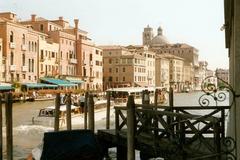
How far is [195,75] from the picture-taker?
12025 cm

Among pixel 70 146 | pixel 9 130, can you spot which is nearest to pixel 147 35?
pixel 9 130

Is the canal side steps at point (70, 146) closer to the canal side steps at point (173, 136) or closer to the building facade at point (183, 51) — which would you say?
the canal side steps at point (173, 136)

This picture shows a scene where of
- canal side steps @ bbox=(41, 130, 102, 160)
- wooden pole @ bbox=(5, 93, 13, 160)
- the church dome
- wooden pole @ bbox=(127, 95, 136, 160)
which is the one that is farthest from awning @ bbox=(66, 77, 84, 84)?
the church dome

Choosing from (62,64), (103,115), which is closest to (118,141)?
(103,115)

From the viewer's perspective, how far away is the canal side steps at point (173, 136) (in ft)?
15.7

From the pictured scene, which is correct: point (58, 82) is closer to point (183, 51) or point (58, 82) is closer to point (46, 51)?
Answer: point (46, 51)

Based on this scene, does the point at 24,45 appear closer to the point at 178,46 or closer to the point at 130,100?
the point at 130,100

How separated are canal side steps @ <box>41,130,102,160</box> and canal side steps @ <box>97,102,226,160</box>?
73 cm

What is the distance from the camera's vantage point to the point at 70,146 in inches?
291

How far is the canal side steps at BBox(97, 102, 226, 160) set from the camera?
4.78 meters

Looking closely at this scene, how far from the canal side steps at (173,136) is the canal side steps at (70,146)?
2.39 feet

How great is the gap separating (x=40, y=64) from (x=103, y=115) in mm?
22554

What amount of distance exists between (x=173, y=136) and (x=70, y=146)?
7.00 ft

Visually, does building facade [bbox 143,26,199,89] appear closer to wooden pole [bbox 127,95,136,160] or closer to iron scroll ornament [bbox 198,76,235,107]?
wooden pole [bbox 127,95,136,160]
